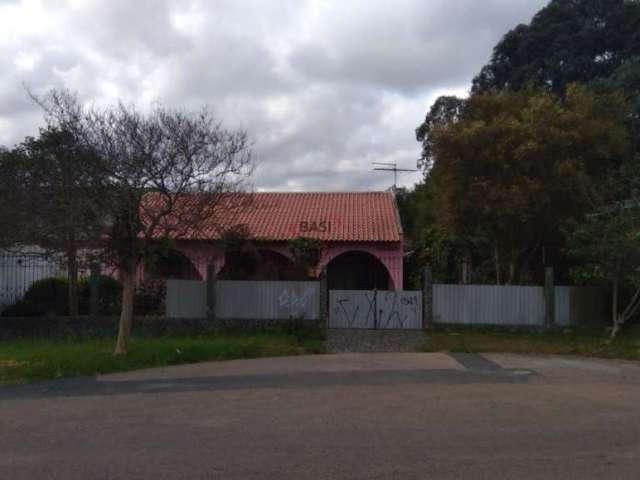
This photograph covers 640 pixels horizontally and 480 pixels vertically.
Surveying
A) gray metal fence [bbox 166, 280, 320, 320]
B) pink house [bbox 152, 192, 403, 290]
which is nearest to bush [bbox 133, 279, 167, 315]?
pink house [bbox 152, 192, 403, 290]

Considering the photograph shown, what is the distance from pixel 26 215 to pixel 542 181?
43.0 ft

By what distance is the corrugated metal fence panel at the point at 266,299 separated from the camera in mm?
20500

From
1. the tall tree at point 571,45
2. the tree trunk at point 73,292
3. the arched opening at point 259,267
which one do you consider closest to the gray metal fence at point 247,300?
the tree trunk at point 73,292

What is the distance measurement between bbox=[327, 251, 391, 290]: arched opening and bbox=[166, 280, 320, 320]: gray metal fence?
252 inches

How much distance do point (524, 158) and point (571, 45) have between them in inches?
512

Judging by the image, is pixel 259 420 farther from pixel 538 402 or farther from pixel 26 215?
pixel 26 215

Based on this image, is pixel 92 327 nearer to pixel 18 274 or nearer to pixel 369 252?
pixel 18 274

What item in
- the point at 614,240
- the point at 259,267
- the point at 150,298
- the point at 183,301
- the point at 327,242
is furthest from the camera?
the point at 259,267

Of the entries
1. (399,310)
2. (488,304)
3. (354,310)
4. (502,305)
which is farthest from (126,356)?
(502,305)

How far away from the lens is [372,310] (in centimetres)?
2055

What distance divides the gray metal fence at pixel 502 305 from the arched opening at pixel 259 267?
534 cm

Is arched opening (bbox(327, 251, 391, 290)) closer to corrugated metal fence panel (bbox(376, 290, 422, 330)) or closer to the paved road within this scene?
corrugated metal fence panel (bbox(376, 290, 422, 330))

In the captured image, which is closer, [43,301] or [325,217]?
[43,301]

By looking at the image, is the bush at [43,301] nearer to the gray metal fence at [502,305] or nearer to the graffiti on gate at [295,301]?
the graffiti on gate at [295,301]
